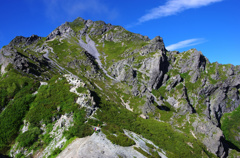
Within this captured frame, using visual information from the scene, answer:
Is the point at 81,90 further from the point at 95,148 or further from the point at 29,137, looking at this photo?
the point at 95,148

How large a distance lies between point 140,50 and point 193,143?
140 metres

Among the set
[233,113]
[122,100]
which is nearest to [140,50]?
[122,100]

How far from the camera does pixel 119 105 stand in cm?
8775

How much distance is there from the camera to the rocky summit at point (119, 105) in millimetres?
25734

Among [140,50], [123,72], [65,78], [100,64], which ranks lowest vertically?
[65,78]

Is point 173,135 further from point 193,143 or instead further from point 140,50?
point 140,50

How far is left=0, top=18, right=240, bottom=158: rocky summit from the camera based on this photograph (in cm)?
2573

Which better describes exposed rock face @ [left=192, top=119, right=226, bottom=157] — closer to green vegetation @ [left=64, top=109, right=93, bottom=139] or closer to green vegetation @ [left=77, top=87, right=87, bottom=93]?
green vegetation @ [left=77, top=87, right=87, bottom=93]

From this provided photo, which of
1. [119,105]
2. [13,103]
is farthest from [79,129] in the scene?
[119,105]

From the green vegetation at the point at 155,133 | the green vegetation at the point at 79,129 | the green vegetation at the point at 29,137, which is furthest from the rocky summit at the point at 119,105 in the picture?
the green vegetation at the point at 155,133

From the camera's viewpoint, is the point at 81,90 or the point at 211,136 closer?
the point at 81,90

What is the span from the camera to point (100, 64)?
17600 cm

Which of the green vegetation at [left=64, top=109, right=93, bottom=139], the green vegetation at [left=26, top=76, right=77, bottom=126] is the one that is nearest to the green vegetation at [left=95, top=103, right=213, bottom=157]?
the green vegetation at [left=64, top=109, right=93, bottom=139]

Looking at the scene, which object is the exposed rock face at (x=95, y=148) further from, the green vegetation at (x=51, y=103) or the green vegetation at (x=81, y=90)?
the green vegetation at (x=81, y=90)
